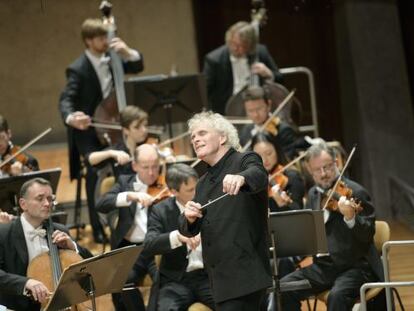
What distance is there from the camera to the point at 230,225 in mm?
4117

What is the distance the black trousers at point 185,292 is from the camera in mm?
5230

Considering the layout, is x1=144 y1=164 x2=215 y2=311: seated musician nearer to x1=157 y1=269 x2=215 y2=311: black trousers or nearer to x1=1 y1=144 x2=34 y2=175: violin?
x1=157 y1=269 x2=215 y2=311: black trousers

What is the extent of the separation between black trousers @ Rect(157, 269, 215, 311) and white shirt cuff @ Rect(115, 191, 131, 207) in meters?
0.62

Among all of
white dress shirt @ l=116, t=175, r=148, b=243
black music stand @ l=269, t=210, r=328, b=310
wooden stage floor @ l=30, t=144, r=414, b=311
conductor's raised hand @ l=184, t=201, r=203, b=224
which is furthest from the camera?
wooden stage floor @ l=30, t=144, r=414, b=311

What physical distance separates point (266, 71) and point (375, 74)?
1.57 m

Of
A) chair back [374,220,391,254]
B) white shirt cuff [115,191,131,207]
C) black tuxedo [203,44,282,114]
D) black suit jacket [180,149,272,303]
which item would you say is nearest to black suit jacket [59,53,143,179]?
black tuxedo [203,44,282,114]

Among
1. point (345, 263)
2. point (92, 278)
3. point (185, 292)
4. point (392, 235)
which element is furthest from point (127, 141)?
point (392, 235)

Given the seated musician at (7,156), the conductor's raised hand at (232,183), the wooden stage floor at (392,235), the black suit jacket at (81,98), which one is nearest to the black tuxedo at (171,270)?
A: the wooden stage floor at (392,235)

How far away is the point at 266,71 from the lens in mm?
7414

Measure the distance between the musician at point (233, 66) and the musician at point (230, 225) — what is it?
3.29 meters

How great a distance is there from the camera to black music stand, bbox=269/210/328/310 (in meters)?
4.95

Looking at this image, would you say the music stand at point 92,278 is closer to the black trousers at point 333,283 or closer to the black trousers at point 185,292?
the black trousers at point 185,292

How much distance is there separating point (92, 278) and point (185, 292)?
3.25 ft

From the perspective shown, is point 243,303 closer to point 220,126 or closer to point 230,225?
point 230,225
